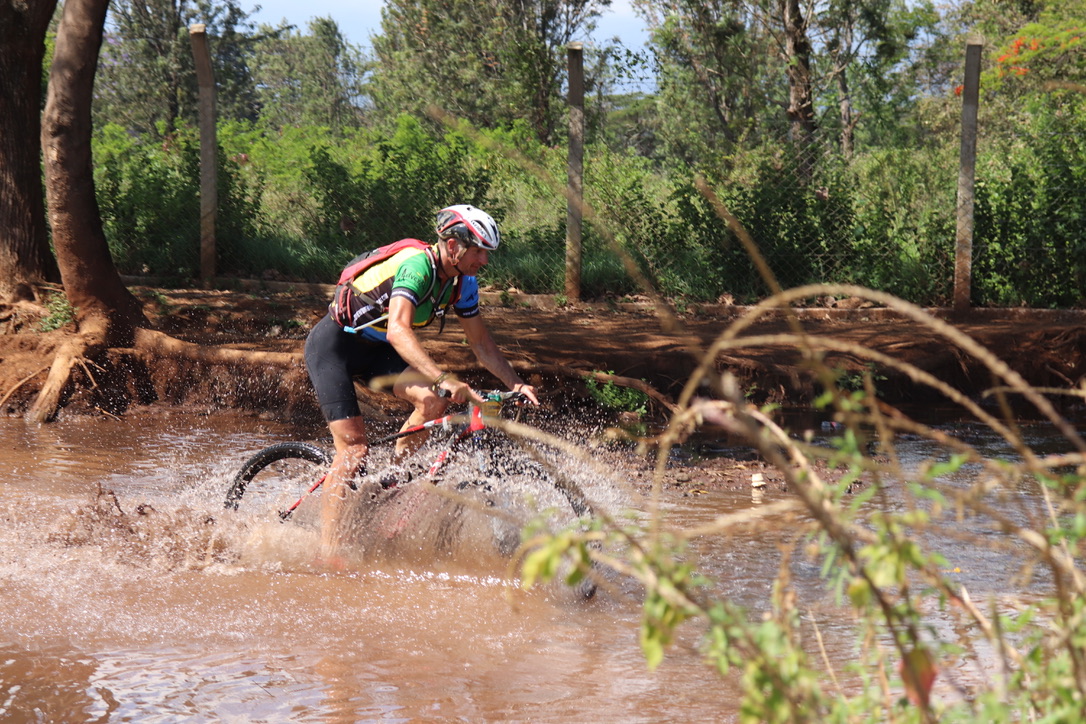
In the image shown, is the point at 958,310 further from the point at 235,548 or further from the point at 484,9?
the point at 484,9

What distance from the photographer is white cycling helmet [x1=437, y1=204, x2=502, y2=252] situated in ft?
15.6

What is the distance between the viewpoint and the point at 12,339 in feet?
29.5

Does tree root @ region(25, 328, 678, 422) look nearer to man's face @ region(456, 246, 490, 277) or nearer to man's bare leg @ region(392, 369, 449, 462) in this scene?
man's bare leg @ region(392, 369, 449, 462)

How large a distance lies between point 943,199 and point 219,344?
6937mm

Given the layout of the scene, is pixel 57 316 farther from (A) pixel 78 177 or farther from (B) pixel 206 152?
→ (B) pixel 206 152

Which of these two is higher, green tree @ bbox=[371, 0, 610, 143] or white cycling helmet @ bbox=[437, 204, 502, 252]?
green tree @ bbox=[371, 0, 610, 143]

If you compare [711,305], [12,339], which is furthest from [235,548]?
[711,305]

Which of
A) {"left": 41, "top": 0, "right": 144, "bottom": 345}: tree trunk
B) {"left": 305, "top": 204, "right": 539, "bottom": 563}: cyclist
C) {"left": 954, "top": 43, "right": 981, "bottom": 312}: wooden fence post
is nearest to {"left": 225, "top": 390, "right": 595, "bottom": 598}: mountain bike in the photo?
{"left": 305, "top": 204, "right": 539, "bottom": 563}: cyclist

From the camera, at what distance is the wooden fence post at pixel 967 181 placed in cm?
982

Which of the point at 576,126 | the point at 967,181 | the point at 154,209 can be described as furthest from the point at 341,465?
the point at 154,209

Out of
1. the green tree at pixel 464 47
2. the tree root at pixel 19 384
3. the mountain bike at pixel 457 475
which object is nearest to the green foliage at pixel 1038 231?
the mountain bike at pixel 457 475

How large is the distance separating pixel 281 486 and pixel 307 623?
1679 mm

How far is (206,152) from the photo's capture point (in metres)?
11.5

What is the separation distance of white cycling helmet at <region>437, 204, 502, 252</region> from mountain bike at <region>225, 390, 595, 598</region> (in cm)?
67
